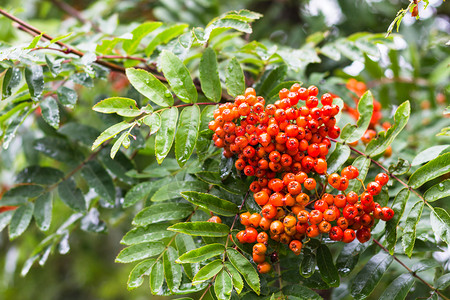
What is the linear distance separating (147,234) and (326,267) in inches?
21.4

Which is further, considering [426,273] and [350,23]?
[350,23]

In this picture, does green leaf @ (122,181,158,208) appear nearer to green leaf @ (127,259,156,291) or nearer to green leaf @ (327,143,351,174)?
green leaf @ (127,259,156,291)

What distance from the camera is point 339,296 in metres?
1.50

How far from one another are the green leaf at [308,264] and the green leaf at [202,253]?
0.24m

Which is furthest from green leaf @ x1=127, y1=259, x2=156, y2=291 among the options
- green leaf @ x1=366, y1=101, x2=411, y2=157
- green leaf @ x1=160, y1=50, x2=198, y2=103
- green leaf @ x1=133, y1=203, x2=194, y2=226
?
green leaf @ x1=366, y1=101, x2=411, y2=157

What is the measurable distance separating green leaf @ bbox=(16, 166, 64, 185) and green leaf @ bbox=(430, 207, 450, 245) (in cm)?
138

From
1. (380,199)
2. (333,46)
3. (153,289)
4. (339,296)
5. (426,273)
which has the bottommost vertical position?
(339,296)

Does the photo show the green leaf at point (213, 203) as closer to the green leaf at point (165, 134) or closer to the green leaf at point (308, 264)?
the green leaf at point (165, 134)

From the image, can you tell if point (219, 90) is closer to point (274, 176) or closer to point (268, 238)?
point (274, 176)

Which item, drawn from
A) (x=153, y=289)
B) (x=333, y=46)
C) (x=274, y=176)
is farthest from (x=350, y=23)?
(x=153, y=289)

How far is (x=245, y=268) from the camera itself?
1.02 m

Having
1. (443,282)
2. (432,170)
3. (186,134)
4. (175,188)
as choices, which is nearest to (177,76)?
(186,134)

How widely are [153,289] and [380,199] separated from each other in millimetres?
699

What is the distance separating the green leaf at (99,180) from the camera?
4.89ft
